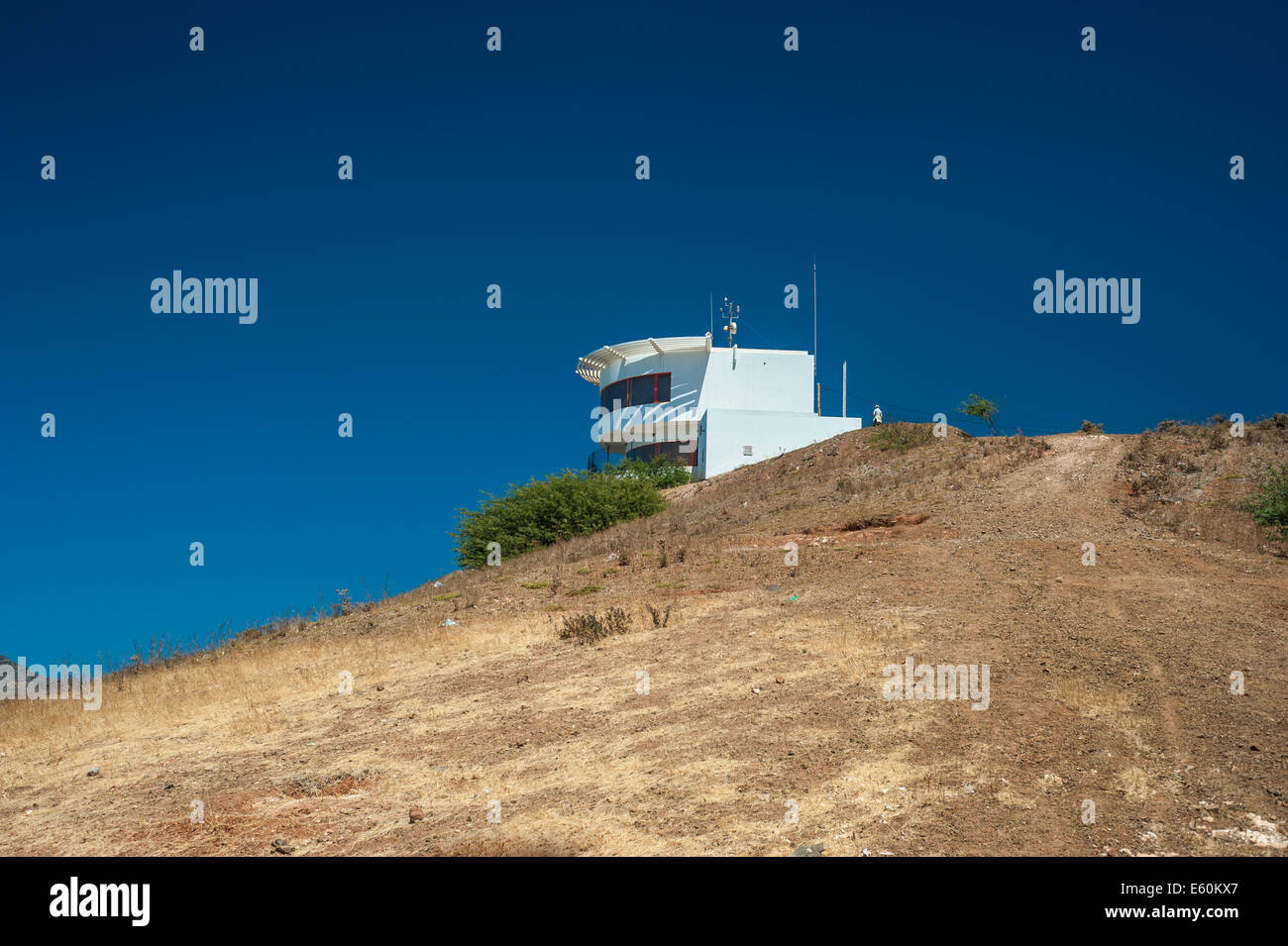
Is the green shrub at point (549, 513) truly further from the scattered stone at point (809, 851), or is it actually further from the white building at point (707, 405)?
the scattered stone at point (809, 851)

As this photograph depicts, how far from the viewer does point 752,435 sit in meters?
36.6

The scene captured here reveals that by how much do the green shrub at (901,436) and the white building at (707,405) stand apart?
25.6 ft

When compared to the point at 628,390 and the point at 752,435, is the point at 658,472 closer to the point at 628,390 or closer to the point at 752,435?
the point at 752,435

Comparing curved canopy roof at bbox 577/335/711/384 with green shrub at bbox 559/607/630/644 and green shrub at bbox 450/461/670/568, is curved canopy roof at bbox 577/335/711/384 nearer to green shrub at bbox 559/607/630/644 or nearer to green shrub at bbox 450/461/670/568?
green shrub at bbox 450/461/670/568

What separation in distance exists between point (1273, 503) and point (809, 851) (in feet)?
46.9

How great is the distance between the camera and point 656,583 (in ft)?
51.2

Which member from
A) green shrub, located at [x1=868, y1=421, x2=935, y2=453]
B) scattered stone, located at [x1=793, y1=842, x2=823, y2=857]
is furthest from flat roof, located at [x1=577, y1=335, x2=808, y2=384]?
scattered stone, located at [x1=793, y1=842, x2=823, y2=857]

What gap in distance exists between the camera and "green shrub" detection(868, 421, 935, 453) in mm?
26344

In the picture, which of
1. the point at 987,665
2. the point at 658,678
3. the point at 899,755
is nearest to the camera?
the point at 899,755

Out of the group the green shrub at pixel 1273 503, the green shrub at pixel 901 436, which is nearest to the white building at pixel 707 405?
the green shrub at pixel 901 436

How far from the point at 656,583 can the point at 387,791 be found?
7776mm

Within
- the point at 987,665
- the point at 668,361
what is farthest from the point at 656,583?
the point at 668,361
